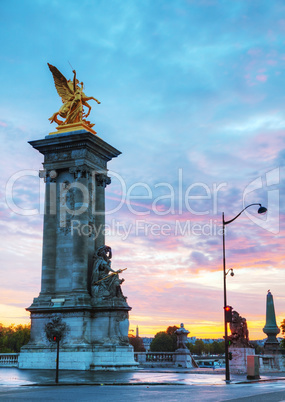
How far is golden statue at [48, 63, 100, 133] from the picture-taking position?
46.7m

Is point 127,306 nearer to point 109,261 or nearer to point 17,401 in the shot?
point 109,261

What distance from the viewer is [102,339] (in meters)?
40.2

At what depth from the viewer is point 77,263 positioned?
41.9m

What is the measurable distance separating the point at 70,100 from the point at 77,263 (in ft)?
46.1

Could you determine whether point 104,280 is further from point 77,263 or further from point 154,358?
point 154,358

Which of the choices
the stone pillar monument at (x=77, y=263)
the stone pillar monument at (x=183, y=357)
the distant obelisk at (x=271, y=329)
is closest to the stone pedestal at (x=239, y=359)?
the stone pillar monument at (x=183, y=357)

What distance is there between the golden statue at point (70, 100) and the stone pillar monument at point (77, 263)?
0.09 meters

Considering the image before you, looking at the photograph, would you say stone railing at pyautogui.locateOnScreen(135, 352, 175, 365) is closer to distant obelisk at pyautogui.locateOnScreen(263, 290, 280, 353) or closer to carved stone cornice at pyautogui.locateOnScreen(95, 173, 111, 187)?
distant obelisk at pyautogui.locateOnScreen(263, 290, 280, 353)

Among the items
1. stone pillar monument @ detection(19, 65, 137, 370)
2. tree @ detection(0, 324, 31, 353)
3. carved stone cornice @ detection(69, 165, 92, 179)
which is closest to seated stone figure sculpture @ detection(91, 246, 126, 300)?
stone pillar monument @ detection(19, 65, 137, 370)

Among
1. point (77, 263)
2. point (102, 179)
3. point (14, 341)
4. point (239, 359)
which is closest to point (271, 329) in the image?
point (239, 359)

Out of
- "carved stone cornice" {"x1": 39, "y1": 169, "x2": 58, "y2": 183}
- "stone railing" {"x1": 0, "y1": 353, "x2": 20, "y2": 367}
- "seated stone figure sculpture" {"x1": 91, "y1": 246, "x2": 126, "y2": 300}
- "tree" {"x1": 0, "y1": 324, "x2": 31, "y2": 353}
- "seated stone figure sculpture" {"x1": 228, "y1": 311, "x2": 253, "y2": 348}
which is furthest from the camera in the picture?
"tree" {"x1": 0, "y1": 324, "x2": 31, "y2": 353}

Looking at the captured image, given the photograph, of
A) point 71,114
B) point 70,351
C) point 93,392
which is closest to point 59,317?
point 70,351

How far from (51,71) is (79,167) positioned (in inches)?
386

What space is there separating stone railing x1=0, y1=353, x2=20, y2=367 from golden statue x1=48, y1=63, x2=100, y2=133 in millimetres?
18638
